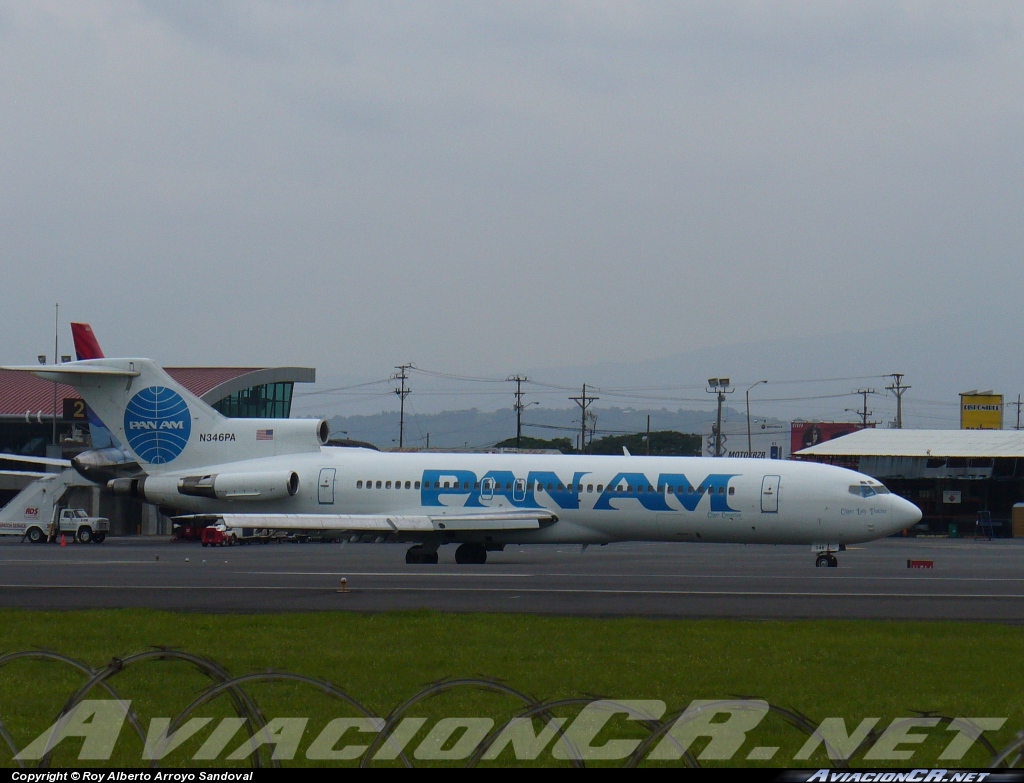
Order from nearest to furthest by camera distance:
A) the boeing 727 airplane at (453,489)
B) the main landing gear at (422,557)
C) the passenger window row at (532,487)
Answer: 1. the boeing 727 airplane at (453,489)
2. the passenger window row at (532,487)
3. the main landing gear at (422,557)

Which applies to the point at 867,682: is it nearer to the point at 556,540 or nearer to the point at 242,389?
the point at 556,540

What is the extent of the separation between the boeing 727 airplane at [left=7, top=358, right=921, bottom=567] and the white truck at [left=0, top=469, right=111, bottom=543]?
1727cm

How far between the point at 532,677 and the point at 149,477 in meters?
30.6

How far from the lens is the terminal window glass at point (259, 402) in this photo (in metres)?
84.8

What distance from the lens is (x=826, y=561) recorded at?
36.2 metres

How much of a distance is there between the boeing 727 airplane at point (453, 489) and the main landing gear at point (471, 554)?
4 centimetres

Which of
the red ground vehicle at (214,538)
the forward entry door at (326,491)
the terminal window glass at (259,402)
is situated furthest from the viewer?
the terminal window glass at (259,402)

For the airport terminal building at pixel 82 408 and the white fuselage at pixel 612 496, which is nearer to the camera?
the white fuselage at pixel 612 496

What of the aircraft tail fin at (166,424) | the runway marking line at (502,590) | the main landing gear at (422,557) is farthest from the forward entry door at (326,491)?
the runway marking line at (502,590)

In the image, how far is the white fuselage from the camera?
35.9 m

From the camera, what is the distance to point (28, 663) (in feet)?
46.5

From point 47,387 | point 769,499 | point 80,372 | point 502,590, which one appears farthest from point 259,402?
point 502,590

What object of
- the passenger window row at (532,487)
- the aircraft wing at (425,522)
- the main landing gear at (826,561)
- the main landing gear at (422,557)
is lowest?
the main landing gear at (422,557)

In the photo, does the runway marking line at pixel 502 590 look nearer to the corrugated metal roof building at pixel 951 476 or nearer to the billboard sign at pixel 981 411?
the corrugated metal roof building at pixel 951 476
